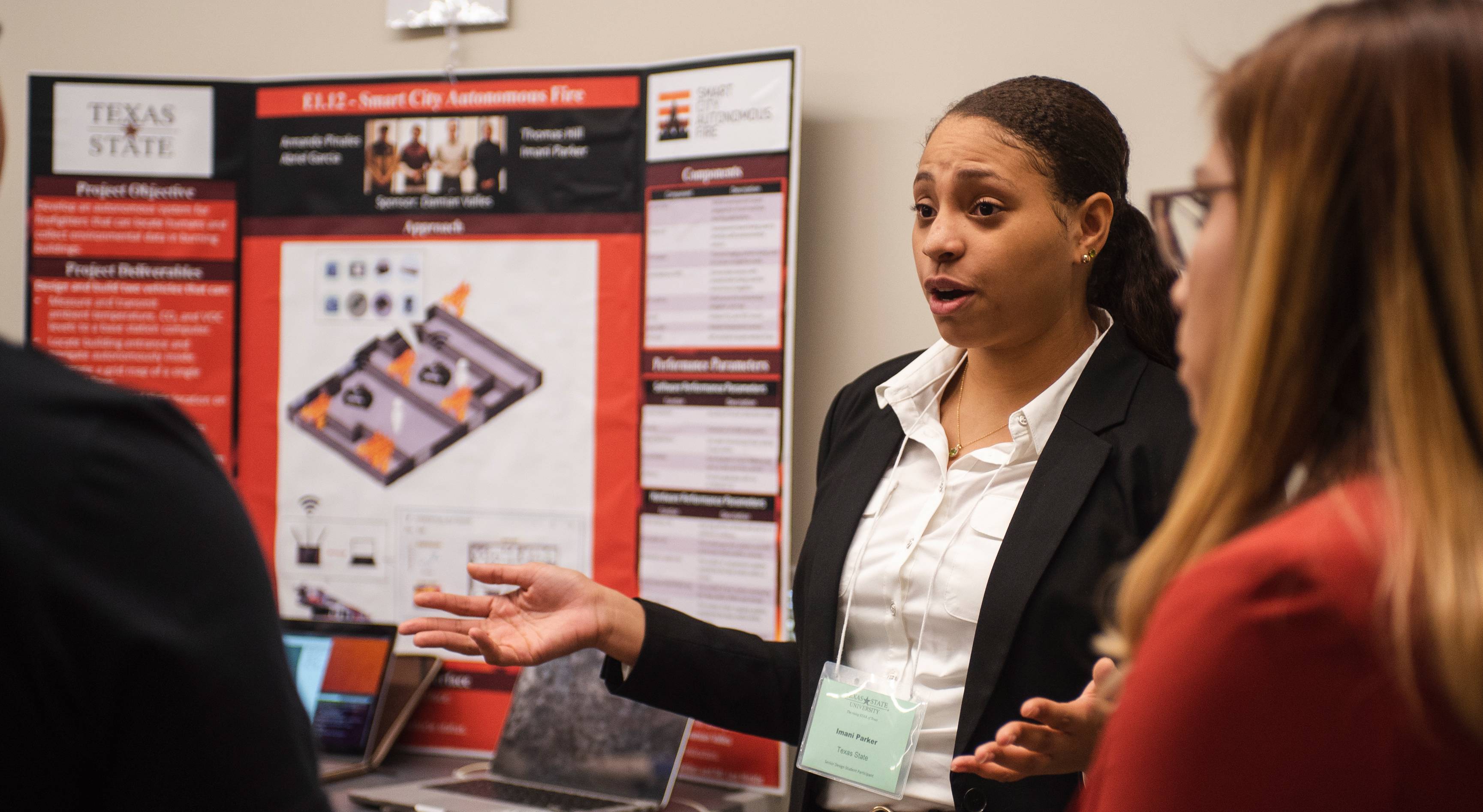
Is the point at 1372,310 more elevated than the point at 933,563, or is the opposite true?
the point at 1372,310

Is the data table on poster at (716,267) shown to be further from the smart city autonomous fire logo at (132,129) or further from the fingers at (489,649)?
the smart city autonomous fire logo at (132,129)

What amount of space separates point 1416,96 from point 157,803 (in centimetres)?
78

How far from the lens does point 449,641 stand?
1.37m

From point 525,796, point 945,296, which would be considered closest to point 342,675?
point 525,796

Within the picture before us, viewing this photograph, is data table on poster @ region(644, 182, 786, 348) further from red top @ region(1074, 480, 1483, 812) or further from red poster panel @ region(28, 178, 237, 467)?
red top @ region(1074, 480, 1483, 812)

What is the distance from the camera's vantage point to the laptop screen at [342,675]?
7.28ft

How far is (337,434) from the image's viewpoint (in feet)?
7.97

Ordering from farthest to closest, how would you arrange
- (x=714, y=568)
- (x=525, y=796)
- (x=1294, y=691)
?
(x=714, y=568)
(x=525, y=796)
(x=1294, y=691)

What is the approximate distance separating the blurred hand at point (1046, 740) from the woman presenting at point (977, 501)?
0.71ft

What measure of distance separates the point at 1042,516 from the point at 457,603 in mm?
790

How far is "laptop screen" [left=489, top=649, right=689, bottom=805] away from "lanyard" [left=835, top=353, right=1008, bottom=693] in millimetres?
722

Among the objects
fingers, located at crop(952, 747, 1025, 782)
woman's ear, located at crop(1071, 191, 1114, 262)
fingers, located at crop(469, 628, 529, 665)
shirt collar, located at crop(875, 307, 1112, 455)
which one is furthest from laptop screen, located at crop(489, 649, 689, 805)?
woman's ear, located at crop(1071, 191, 1114, 262)

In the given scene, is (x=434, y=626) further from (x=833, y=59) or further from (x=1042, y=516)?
(x=833, y=59)

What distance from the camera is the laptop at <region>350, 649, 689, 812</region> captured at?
1.97 m
